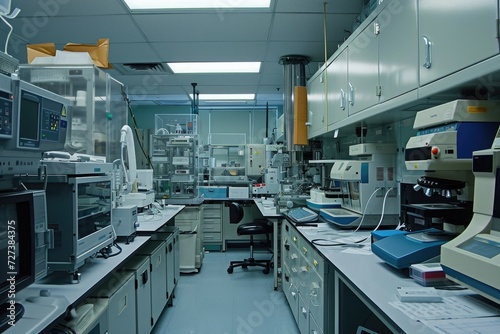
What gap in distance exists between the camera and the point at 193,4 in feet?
8.39

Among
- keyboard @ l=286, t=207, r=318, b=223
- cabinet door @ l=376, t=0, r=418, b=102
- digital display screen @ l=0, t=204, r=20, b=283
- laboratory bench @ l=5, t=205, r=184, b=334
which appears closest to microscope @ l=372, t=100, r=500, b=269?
cabinet door @ l=376, t=0, r=418, b=102

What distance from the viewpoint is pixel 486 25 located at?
3.46ft

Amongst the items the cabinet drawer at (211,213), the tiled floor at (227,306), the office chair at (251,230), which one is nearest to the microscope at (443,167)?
Answer: the tiled floor at (227,306)

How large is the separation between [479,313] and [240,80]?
4.21m

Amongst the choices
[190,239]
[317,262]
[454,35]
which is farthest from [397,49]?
[190,239]

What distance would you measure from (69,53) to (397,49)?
2.21m

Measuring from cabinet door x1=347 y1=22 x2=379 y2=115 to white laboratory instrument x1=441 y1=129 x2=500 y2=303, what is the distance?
98 centimetres

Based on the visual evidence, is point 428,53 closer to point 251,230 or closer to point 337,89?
point 337,89

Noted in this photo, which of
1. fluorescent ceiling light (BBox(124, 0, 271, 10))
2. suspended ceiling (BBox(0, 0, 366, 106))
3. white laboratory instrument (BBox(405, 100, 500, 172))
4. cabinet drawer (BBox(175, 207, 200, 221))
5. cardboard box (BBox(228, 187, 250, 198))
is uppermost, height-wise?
fluorescent ceiling light (BBox(124, 0, 271, 10))

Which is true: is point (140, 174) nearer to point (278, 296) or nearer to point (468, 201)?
point (278, 296)

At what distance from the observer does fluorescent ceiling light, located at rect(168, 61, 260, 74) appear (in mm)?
3979

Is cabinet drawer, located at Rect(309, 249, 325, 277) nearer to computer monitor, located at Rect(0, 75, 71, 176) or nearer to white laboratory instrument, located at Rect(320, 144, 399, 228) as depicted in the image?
white laboratory instrument, located at Rect(320, 144, 399, 228)

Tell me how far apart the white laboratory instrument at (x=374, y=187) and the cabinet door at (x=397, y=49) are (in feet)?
1.57

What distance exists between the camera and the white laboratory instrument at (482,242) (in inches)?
34.7
